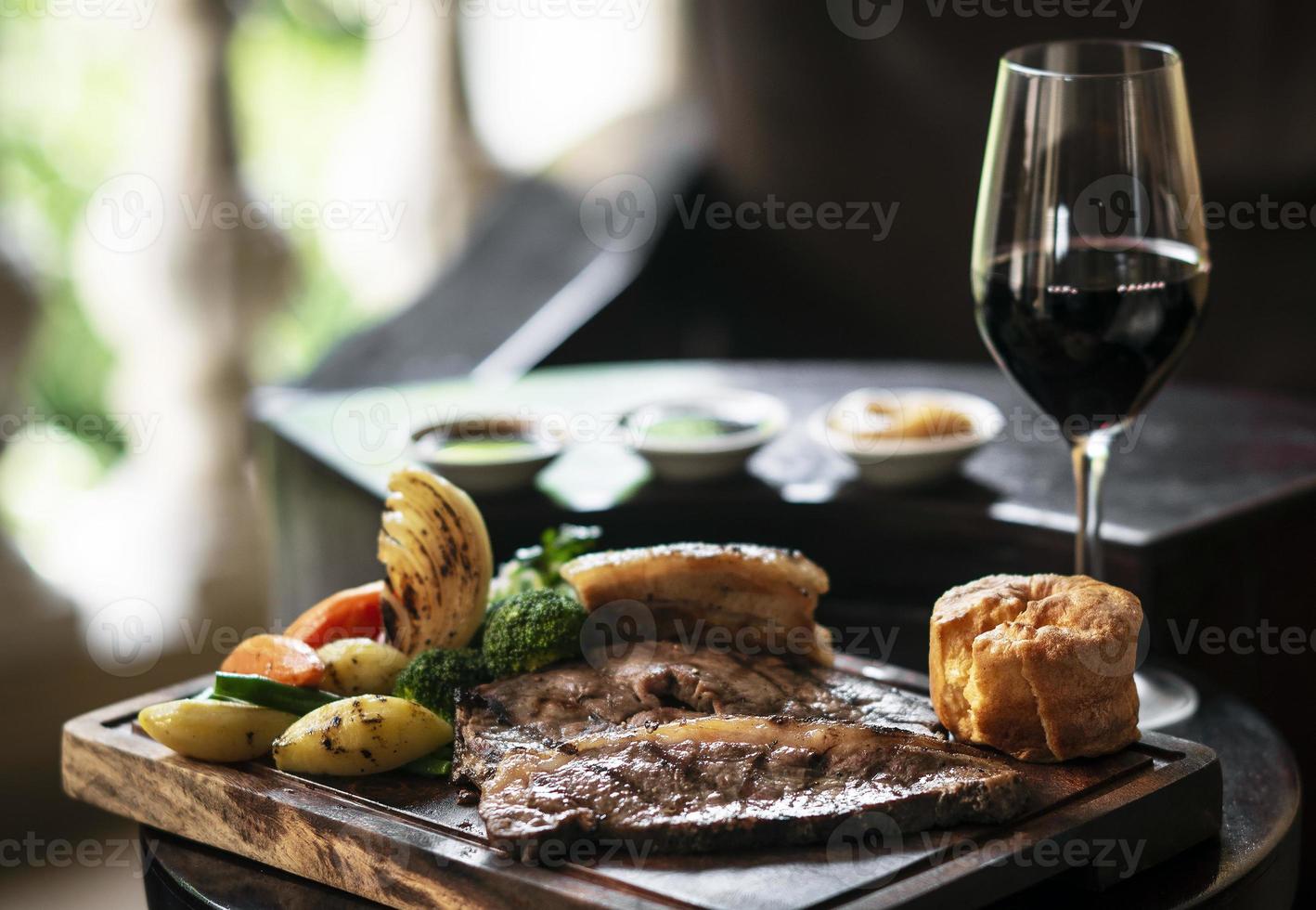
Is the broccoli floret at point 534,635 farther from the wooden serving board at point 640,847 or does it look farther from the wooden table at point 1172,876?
the wooden table at point 1172,876

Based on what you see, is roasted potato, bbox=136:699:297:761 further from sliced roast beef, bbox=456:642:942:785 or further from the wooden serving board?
sliced roast beef, bbox=456:642:942:785

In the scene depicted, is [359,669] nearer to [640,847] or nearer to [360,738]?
[360,738]

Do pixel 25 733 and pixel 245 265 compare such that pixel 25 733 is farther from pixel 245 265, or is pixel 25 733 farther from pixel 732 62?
pixel 732 62

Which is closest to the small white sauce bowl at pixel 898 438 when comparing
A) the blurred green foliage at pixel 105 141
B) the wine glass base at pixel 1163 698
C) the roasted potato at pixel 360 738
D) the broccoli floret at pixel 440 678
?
the wine glass base at pixel 1163 698

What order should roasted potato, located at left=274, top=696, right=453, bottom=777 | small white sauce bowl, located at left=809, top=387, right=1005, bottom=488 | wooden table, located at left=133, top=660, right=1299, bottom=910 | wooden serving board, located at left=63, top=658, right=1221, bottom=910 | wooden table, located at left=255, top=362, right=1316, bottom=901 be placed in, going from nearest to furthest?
wooden serving board, located at left=63, top=658, right=1221, bottom=910 → wooden table, located at left=133, top=660, right=1299, bottom=910 → roasted potato, located at left=274, top=696, right=453, bottom=777 → wooden table, located at left=255, top=362, right=1316, bottom=901 → small white sauce bowl, located at left=809, top=387, right=1005, bottom=488

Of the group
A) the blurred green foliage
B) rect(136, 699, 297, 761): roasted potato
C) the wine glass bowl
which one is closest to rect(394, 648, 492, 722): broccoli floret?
rect(136, 699, 297, 761): roasted potato

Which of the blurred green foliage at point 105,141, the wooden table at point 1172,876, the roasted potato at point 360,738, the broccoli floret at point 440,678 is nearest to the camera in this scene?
the wooden table at point 1172,876
